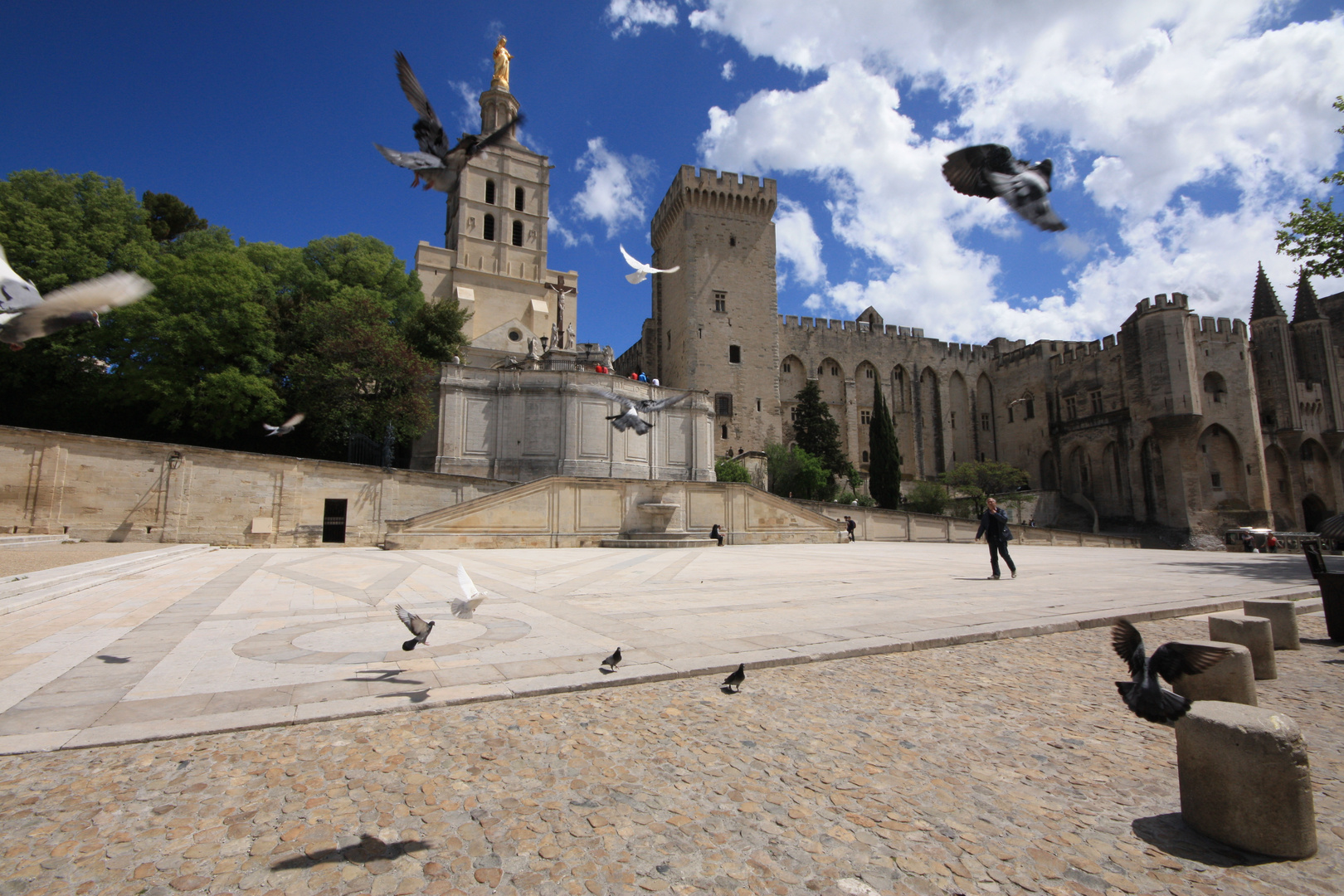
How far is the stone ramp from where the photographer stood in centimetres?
1936

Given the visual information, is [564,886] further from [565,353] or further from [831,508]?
[565,353]

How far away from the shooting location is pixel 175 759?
3.19 meters

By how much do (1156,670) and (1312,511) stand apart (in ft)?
203

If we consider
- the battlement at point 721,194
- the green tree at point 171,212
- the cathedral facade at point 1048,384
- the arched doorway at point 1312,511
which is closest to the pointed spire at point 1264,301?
the cathedral facade at point 1048,384

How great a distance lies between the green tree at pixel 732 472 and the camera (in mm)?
39812

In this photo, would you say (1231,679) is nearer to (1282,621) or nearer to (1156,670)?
(1156,670)

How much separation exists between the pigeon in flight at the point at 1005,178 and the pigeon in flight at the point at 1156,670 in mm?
3176

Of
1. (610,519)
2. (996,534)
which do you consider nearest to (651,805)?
(996,534)

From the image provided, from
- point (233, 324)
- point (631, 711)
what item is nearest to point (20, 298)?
point (631, 711)

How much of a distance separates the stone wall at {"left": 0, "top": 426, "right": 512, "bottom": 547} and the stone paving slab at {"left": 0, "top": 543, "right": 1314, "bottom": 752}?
27.4 feet

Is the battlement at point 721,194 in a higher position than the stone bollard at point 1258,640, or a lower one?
higher

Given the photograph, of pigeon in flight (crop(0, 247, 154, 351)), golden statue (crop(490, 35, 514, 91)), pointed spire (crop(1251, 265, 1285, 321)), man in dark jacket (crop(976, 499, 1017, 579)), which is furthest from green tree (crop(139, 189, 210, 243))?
pointed spire (crop(1251, 265, 1285, 321))

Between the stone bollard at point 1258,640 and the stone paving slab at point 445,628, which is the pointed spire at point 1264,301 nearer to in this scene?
the stone paving slab at point 445,628

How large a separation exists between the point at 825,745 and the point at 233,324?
2729 cm
